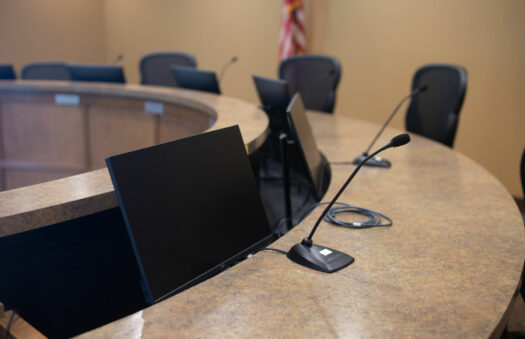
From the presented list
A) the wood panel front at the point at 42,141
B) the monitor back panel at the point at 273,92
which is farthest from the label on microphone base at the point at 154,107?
the monitor back panel at the point at 273,92

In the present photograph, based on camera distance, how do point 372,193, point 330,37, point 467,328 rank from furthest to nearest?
point 330,37 < point 372,193 < point 467,328

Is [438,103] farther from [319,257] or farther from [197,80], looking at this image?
[319,257]

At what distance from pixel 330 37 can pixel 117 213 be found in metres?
4.12

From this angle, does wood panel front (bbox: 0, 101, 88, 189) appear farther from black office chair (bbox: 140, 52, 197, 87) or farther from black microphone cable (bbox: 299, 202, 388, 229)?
black microphone cable (bbox: 299, 202, 388, 229)

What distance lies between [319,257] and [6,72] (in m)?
3.33

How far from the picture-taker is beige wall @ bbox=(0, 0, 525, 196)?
389cm

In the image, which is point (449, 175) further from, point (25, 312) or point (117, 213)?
point (25, 312)

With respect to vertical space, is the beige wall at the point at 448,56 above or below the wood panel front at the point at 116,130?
above

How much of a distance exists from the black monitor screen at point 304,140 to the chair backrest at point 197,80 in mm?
1518

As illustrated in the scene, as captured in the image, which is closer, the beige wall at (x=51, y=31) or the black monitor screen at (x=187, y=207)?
the black monitor screen at (x=187, y=207)

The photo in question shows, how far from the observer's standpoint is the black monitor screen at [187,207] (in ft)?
3.05

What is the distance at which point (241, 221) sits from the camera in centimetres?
117

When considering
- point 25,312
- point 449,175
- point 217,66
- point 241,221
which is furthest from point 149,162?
point 217,66

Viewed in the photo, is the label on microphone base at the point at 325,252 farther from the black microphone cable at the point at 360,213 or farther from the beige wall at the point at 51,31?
the beige wall at the point at 51,31
